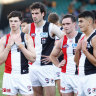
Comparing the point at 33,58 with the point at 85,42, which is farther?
the point at 33,58

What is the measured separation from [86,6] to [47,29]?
23.6 m

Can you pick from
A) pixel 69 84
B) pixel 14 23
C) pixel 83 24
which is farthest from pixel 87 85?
pixel 14 23

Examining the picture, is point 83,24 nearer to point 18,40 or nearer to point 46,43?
point 18,40

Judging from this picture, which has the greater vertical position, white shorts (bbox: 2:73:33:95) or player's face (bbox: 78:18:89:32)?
player's face (bbox: 78:18:89:32)

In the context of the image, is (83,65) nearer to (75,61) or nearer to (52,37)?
(75,61)

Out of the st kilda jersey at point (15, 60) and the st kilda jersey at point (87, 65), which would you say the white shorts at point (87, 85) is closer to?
the st kilda jersey at point (87, 65)

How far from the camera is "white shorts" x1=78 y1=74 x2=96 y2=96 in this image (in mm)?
6605

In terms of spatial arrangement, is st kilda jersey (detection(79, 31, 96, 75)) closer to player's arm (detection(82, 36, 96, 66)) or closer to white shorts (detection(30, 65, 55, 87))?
A: player's arm (detection(82, 36, 96, 66))

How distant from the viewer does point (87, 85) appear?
261 inches

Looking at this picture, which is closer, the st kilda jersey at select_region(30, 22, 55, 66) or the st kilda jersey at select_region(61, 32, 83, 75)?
the st kilda jersey at select_region(61, 32, 83, 75)

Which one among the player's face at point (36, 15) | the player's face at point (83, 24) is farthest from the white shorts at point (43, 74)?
the player's face at point (83, 24)

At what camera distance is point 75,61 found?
7.06 m

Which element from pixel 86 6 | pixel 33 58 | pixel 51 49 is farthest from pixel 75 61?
pixel 86 6

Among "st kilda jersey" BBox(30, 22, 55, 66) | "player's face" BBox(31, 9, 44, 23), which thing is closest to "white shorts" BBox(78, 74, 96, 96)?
"st kilda jersey" BBox(30, 22, 55, 66)
